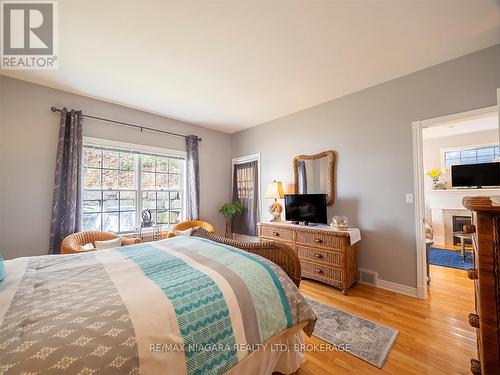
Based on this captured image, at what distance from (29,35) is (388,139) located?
3980 millimetres

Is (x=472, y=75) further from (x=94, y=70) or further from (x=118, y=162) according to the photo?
(x=118, y=162)

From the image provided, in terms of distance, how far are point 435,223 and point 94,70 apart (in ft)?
23.4

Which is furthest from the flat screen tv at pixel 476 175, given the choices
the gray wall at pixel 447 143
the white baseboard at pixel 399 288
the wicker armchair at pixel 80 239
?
the wicker armchair at pixel 80 239

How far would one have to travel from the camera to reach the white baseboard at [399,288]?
97.7 inches

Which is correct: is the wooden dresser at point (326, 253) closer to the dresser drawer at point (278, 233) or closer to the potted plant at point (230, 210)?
the dresser drawer at point (278, 233)

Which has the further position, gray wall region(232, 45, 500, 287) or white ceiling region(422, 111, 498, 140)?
white ceiling region(422, 111, 498, 140)

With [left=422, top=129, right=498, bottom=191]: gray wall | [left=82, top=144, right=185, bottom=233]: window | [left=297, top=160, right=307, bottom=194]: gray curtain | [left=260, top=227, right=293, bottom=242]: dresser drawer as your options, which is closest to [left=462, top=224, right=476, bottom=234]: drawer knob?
[left=260, top=227, right=293, bottom=242]: dresser drawer

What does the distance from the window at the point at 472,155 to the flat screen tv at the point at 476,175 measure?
0.32 m

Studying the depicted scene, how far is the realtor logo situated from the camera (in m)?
1.68

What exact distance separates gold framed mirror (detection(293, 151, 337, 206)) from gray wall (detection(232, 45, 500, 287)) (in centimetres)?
11

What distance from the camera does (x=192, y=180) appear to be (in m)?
4.06

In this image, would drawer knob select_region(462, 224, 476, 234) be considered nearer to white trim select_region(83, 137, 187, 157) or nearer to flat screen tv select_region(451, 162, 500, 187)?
white trim select_region(83, 137, 187, 157)

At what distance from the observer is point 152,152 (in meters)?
3.71

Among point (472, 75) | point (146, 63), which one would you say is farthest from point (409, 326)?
point (146, 63)
